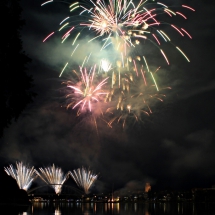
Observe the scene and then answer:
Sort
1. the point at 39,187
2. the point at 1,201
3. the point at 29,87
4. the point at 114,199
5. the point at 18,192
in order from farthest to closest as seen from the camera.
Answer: the point at 114,199, the point at 39,187, the point at 18,192, the point at 1,201, the point at 29,87

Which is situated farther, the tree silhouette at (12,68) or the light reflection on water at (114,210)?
the light reflection on water at (114,210)

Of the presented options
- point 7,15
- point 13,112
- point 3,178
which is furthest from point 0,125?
point 3,178

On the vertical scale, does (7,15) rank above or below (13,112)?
above

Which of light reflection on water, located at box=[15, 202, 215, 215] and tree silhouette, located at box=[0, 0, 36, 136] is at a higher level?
tree silhouette, located at box=[0, 0, 36, 136]

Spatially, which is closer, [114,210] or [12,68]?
[12,68]

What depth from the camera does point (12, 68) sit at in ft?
89.5

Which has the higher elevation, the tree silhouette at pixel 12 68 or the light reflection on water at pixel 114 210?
the tree silhouette at pixel 12 68

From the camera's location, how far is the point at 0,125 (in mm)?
27094

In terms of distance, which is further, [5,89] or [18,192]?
[18,192]

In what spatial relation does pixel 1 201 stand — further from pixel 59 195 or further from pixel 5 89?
pixel 59 195

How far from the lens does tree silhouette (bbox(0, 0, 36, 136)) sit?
2666 cm

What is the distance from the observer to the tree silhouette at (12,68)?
2666cm

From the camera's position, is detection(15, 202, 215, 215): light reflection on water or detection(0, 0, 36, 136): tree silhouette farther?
detection(15, 202, 215, 215): light reflection on water

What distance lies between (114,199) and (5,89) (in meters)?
169
